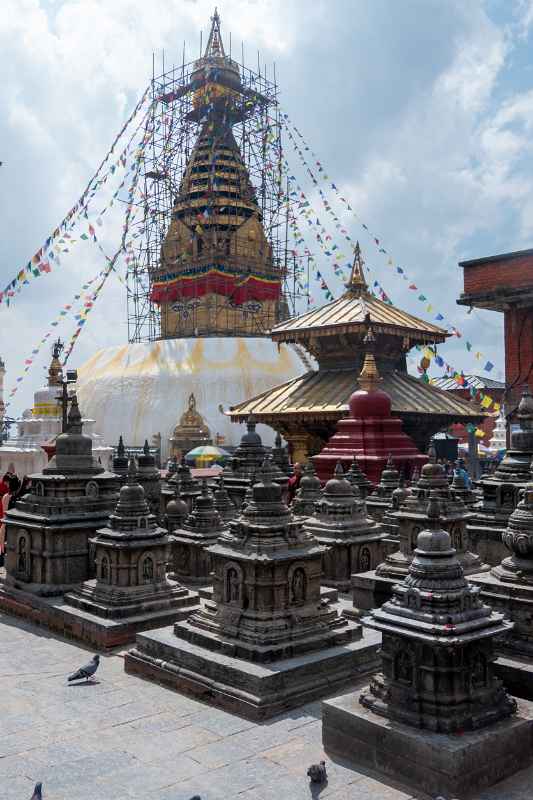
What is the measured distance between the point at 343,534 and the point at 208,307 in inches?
1224

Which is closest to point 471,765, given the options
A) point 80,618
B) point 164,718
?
point 164,718

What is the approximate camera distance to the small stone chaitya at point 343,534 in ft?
34.0

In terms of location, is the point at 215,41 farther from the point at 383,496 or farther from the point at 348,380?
the point at 383,496

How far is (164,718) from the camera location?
612 centimetres

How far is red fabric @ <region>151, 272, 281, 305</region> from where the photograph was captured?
40.3 m

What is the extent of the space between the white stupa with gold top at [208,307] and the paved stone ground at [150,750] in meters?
28.8

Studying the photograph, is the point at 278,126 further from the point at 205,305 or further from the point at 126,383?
the point at 126,383

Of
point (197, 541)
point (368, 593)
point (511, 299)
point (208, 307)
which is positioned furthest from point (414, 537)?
point (208, 307)

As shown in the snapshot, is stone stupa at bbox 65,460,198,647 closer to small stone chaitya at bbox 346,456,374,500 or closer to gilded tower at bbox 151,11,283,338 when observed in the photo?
small stone chaitya at bbox 346,456,374,500

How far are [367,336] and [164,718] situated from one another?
15531mm

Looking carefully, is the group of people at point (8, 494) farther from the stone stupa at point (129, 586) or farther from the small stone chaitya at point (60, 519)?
the stone stupa at point (129, 586)

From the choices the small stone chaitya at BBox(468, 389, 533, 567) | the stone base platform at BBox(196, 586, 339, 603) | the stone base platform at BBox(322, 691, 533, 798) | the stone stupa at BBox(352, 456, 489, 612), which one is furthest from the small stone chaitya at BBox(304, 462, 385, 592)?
the stone base platform at BBox(322, 691, 533, 798)

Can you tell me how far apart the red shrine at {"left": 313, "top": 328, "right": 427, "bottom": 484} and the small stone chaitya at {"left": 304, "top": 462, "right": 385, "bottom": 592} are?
16.3ft

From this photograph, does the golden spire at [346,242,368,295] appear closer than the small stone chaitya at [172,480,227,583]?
No
